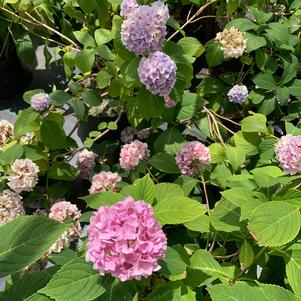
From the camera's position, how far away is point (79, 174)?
1.59 metres

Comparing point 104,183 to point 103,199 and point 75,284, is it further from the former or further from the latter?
point 75,284

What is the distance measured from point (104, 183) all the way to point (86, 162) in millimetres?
291

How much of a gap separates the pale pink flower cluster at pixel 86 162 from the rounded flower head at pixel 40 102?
0.24 metres

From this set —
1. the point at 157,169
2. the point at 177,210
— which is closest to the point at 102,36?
the point at 157,169

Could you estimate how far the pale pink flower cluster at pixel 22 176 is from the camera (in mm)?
1264

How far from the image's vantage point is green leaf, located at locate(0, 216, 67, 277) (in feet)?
2.24

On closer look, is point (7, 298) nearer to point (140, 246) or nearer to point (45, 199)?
point (140, 246)

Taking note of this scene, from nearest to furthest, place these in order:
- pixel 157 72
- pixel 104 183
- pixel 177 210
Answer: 1. pixel 177 210
2. pixel 157 72
3. pixel 104 183

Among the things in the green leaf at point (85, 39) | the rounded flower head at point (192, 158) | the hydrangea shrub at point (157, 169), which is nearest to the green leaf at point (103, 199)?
the hydrangea shrub at point (157, 169)

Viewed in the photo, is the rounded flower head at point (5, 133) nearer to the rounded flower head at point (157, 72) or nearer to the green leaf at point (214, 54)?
the rounded flower head at point (157, 72)

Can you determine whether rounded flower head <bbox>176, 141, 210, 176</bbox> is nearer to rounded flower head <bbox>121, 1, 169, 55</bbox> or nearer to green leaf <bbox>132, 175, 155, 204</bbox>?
rounded flower head <bbox>121, 1, 169, 55</bbox>

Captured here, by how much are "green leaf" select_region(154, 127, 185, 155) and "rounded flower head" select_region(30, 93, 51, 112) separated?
35 centimetres

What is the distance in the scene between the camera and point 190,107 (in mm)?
1400

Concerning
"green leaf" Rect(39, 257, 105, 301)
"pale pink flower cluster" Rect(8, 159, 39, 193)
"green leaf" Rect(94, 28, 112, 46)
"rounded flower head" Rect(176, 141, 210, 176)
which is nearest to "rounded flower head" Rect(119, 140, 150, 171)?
"rounded flower head" Rect(176, 141, 210, 176)
